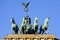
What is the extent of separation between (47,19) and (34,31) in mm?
2488

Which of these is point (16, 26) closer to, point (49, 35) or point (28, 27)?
point (28, 27)

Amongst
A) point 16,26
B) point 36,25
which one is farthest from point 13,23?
point 36,25

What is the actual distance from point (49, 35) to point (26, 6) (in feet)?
18.6

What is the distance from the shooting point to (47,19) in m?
42.8

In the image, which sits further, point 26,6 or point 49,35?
point 26,6

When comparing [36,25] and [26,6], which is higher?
[26,6]

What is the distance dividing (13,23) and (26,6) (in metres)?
3.05

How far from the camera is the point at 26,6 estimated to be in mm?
43344

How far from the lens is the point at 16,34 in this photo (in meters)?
41.3

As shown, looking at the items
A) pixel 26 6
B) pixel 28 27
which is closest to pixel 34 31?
pixel 28 27

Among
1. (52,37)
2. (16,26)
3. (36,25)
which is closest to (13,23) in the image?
(16,26)

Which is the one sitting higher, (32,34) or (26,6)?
(26,6)

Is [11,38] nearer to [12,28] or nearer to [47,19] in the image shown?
[12,28]

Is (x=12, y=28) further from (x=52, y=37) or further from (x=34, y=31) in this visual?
(x=52, y=37)
